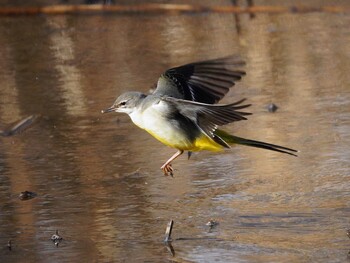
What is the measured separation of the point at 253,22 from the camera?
14.2 meters

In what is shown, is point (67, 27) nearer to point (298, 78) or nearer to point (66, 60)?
point (66, 60)

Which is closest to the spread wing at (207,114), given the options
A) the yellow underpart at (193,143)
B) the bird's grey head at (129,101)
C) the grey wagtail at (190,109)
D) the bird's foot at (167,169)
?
the grey wagtail at (190,109)

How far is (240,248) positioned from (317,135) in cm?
273

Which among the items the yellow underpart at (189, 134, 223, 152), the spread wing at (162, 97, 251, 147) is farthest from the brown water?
the spread wing at (162, 97, 251, 147)

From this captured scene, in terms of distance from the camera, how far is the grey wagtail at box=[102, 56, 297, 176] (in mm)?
7324

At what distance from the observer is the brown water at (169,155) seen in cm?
679

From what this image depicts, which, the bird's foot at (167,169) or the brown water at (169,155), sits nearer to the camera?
the brown water at (169,155)

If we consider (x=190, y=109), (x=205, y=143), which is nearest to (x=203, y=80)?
(x=205, y=143)

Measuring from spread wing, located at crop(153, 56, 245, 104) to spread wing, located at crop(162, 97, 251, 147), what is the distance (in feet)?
1.52

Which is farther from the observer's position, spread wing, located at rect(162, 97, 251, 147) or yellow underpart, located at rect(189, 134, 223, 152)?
yellow underpart, located at rect(189, 134, 223, 152)

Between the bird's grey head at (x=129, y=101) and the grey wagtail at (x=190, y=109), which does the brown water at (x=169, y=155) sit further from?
the bird's grey head at (x=129, y=101)

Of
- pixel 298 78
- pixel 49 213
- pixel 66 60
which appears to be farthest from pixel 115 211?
pixel 66 60

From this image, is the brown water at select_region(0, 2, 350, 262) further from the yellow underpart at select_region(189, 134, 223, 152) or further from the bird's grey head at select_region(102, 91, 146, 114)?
the bird's grey head at select_region(102, 91, 146, 114)

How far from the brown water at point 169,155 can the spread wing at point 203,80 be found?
61cm
